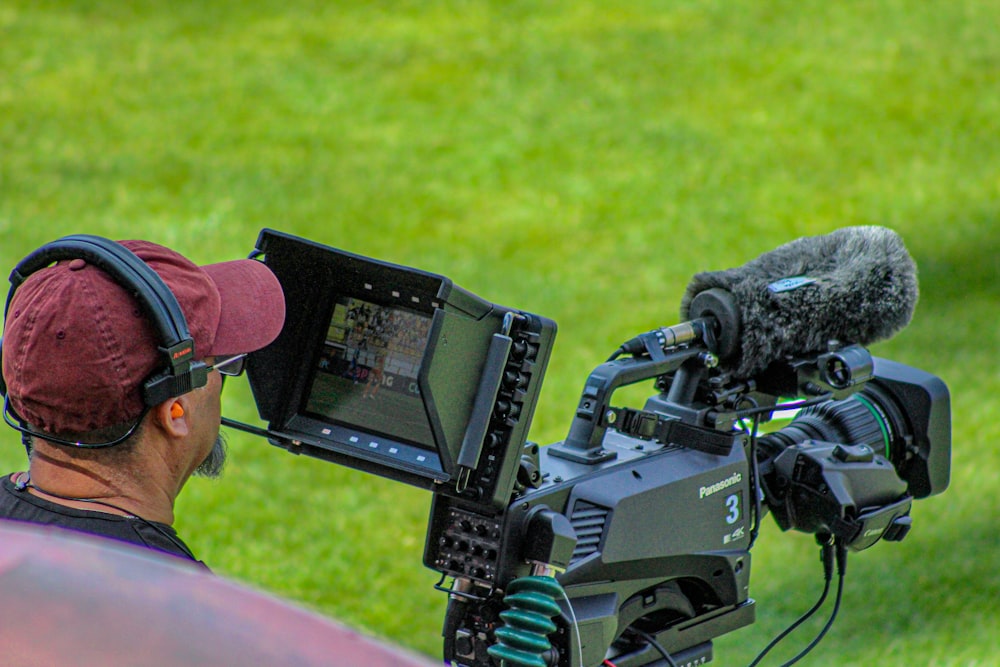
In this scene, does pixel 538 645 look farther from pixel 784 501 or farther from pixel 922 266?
pixel 922 266

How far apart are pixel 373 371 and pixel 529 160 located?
667 cm

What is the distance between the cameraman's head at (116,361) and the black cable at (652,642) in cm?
102

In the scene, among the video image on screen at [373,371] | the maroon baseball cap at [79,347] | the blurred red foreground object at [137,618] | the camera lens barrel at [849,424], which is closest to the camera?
the blurred red foreground object at [137,618]

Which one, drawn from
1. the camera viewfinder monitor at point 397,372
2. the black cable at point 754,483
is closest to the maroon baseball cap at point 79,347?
the camera viewfinder monitor at point 397,372

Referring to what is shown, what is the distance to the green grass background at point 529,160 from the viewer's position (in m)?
6.03

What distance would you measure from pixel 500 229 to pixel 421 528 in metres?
3.07

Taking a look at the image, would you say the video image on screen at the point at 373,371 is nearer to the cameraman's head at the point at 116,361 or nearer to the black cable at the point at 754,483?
the cameraman's head at the point at 116,361

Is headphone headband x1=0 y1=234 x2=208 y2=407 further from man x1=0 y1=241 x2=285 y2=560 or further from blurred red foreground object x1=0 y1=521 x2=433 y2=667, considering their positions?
blurred red foreground object x1=0 y1=521 x2=433 y2=667

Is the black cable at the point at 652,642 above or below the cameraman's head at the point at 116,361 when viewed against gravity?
below

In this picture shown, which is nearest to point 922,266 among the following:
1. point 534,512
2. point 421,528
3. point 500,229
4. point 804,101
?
point 804,101

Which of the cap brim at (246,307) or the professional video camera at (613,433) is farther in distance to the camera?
the professional video camera at (613,433)

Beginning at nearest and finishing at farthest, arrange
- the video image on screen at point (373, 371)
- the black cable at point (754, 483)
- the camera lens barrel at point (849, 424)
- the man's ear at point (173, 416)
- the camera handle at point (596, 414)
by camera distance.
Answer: the man's ear at point (173, 416) → the video image on screen at point (373, 371) → the camera handle at point (596, 414) → the black cable at point (754, 483) → the camera lens barrel at point (849, 424)

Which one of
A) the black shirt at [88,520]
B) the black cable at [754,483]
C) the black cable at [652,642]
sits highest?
the black cable at [754,483]

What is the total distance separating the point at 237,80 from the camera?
1003cm
